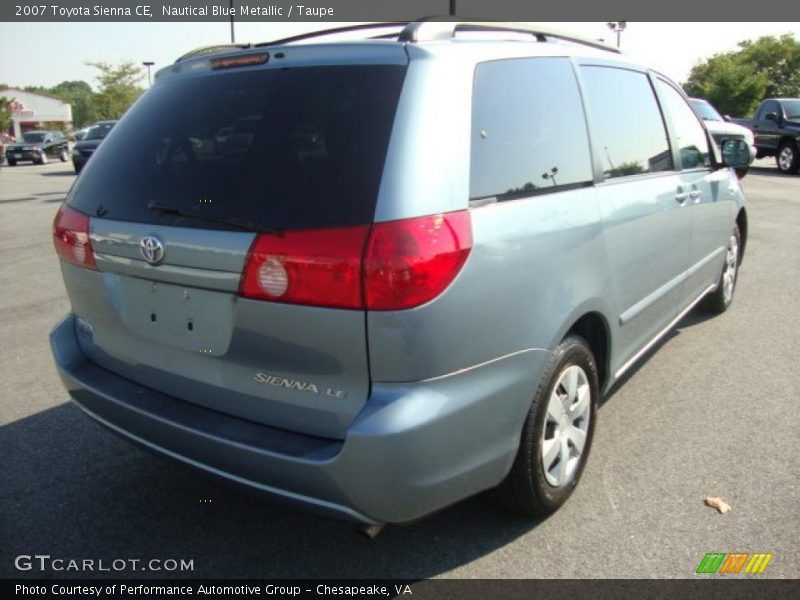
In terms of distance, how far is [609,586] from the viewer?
239 centimetres

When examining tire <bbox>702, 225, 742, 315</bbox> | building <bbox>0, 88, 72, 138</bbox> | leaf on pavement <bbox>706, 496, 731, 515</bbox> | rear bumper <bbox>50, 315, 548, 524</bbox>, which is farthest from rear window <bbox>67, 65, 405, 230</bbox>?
building <bbox>0, 88, 72, 138</bbox>

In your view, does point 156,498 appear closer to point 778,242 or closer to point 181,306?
point 181,306

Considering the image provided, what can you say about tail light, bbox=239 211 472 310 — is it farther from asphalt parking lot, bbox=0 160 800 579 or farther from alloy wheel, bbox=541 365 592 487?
alloy wheel, bbox=541 365 592 487

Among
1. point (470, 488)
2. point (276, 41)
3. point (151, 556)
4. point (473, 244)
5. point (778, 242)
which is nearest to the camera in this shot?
point (473, 244)

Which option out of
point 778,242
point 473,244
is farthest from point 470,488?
point 778,242

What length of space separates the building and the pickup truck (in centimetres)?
7551

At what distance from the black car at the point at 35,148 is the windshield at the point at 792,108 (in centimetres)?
3124

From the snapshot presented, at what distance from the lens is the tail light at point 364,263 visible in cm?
197

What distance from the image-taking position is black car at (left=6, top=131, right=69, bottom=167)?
3281 centimetres

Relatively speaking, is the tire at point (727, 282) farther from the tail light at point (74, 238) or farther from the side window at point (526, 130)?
the tail light at point (74, 238)

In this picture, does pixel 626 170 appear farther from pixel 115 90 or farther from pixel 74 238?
pixel 115 90

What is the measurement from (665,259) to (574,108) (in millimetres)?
1155

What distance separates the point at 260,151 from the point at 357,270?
59cm

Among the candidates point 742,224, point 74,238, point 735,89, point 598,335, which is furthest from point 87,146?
point 735,89
